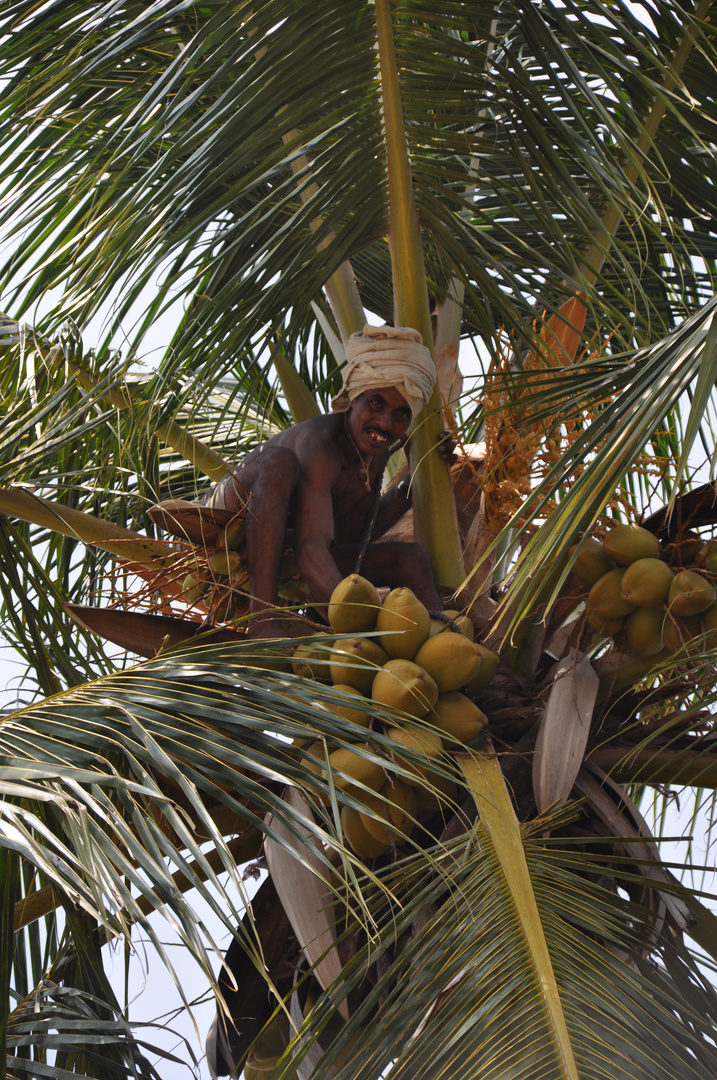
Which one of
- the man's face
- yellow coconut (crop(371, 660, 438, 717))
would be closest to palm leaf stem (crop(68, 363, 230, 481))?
the man's face

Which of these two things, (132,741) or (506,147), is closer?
(132,741)

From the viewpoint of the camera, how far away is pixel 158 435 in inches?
114

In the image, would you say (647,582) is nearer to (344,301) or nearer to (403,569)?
(403,569)

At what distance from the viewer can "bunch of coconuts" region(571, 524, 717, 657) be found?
2.22 metres

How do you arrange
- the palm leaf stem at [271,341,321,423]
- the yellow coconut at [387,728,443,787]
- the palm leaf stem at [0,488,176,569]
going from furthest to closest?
the palm leaf stem at [271,341,321,423] < the palm leaf stem at [0,488,176,569] < the yellow coconut at [387,728,443,787]

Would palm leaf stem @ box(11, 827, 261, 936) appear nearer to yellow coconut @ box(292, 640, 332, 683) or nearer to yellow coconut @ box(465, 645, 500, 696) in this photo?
yellow coconut @ box(292, 640, 332, 683)

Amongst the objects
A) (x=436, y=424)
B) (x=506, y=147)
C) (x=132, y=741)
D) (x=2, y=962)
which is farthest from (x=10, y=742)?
(x=506, y=147)

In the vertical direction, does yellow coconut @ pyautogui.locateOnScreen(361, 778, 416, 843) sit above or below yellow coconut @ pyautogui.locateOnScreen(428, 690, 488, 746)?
below

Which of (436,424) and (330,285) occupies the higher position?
(330,285)

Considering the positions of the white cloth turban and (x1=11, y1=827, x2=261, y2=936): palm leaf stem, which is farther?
the white cloth turban

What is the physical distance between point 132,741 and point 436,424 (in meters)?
1.60

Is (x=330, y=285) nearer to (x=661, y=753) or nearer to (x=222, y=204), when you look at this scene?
(x=222, y=204)

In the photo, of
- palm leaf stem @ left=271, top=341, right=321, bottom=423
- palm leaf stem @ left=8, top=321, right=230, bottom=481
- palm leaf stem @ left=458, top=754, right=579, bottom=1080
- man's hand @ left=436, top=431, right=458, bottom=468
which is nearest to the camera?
palm leaf stem @ left=458, top=754, right=579, bottom=1080

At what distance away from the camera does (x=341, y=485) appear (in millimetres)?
2936
